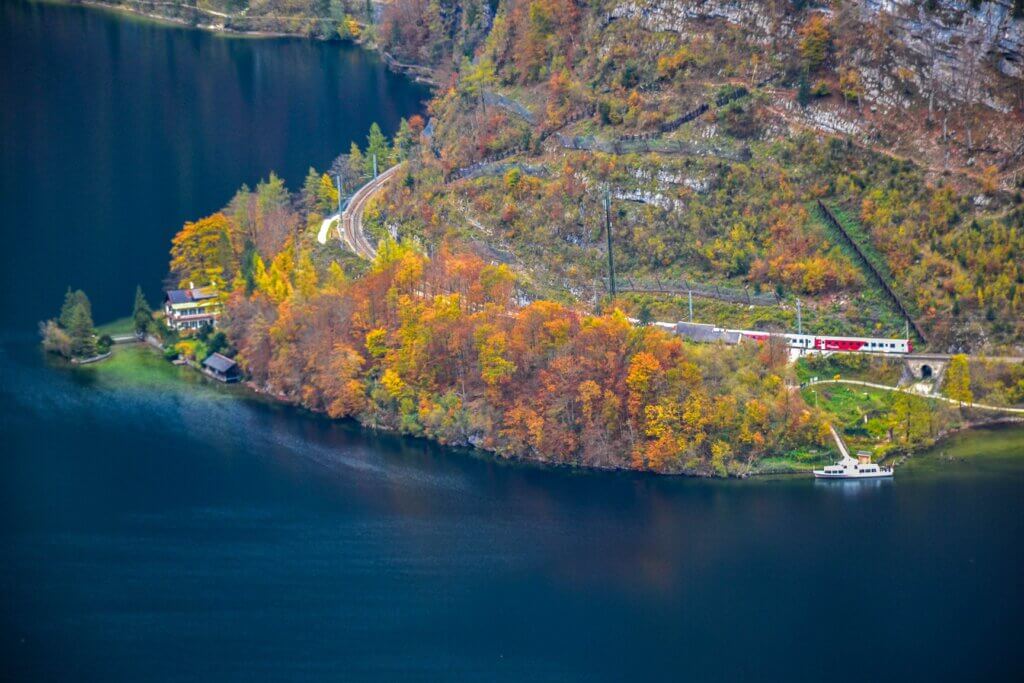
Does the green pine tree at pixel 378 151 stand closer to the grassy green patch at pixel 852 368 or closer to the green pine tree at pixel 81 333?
the green pine tree at pixel 81 333

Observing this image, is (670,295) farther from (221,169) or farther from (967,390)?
(221,169)

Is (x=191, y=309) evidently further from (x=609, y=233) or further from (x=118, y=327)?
(x=609, y=233)

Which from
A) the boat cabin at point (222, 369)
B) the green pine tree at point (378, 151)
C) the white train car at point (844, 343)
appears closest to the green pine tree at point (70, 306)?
the boat cabin at point (222, 369)

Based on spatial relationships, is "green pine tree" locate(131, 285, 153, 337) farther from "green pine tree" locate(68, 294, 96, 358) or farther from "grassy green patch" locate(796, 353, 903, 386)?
"grassy green patch" locate(796, 353, 903, 386)

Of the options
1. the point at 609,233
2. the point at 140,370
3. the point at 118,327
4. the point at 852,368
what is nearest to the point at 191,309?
the point at 118,327

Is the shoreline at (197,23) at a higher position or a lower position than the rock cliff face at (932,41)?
higher

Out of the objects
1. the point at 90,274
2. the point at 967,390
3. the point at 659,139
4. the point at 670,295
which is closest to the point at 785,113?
the point at 659,139

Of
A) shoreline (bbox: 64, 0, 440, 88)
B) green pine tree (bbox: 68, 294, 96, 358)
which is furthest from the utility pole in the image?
shoreline (bbox: 64, 0, 440, 88)
